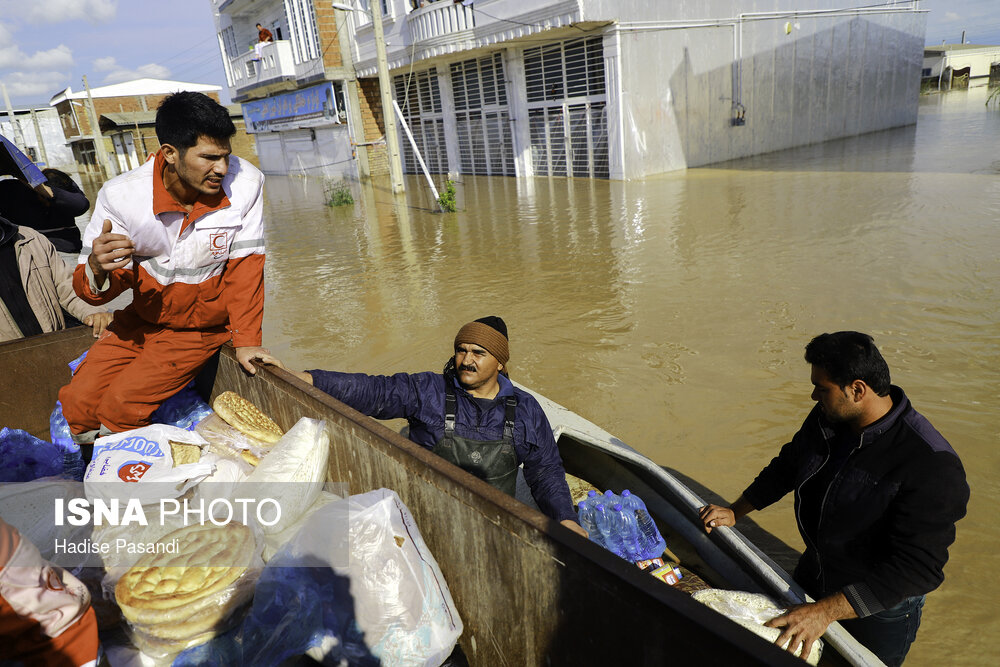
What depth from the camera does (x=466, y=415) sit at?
2.38m

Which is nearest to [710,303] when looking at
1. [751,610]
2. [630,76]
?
[751,610]

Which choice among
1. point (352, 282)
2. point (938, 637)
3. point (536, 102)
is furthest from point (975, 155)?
point (938, 637)

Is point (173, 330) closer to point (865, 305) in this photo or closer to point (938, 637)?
point (938, 637)

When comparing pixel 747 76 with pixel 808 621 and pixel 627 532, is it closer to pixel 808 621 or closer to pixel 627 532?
pixel 627 532

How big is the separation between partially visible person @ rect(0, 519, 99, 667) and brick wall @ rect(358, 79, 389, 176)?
64.7 feet

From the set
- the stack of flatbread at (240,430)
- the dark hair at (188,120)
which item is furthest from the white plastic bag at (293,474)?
the dark hair at (188,120)

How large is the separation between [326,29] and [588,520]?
66.1 feet

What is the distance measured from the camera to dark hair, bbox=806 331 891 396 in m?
1.84

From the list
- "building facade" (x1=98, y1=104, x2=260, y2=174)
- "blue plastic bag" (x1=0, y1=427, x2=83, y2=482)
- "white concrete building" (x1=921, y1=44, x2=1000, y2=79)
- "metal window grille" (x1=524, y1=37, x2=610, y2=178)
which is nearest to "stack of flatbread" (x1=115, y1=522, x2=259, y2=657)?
"blue plastic bag" (x1=0, y1=427, x2=83, y2=482)

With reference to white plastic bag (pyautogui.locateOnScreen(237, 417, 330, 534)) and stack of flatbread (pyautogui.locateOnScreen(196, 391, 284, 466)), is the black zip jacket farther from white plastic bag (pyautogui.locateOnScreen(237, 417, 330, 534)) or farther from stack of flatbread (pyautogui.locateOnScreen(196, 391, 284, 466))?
stack of flatbread (pyautogui.locateOnScreen(196, 391, 284, 466))

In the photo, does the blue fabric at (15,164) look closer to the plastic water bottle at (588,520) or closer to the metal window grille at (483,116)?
the plastic water bottle at (588,520)

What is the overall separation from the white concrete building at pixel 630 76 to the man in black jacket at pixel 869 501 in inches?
468

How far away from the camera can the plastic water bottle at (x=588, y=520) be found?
2.60 m

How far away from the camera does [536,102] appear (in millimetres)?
15258
